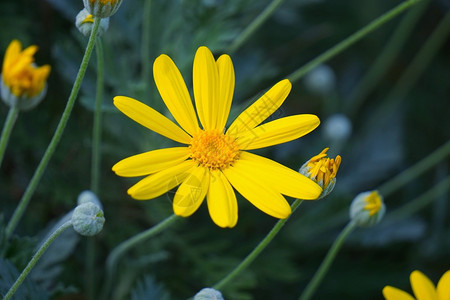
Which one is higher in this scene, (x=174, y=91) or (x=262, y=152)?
(x=262, y=152)

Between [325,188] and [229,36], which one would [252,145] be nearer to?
[325,188]

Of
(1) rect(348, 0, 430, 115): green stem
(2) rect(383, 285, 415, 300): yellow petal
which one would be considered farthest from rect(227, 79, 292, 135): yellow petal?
(1) rect(348, 0, 430, 115): green stem

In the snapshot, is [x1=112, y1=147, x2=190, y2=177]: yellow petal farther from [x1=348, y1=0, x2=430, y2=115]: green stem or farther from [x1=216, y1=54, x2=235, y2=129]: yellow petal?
[x1=348, y1=0, x2=430, y2=115]: green stem

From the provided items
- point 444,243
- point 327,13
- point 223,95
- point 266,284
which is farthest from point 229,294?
point 327,13

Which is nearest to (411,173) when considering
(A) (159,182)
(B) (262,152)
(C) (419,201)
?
(C) (419,201)

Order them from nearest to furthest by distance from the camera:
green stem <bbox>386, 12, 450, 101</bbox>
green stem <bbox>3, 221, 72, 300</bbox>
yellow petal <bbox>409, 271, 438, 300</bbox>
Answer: green stem <bbox>3, 221, 72, 300</bbox> → yellow petal <bbox>409, 271, 438, 300</bbox> → green stem <bbox>386, 12, 450, 101</bbox>

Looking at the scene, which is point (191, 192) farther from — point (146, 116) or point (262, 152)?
point (262, 152)
